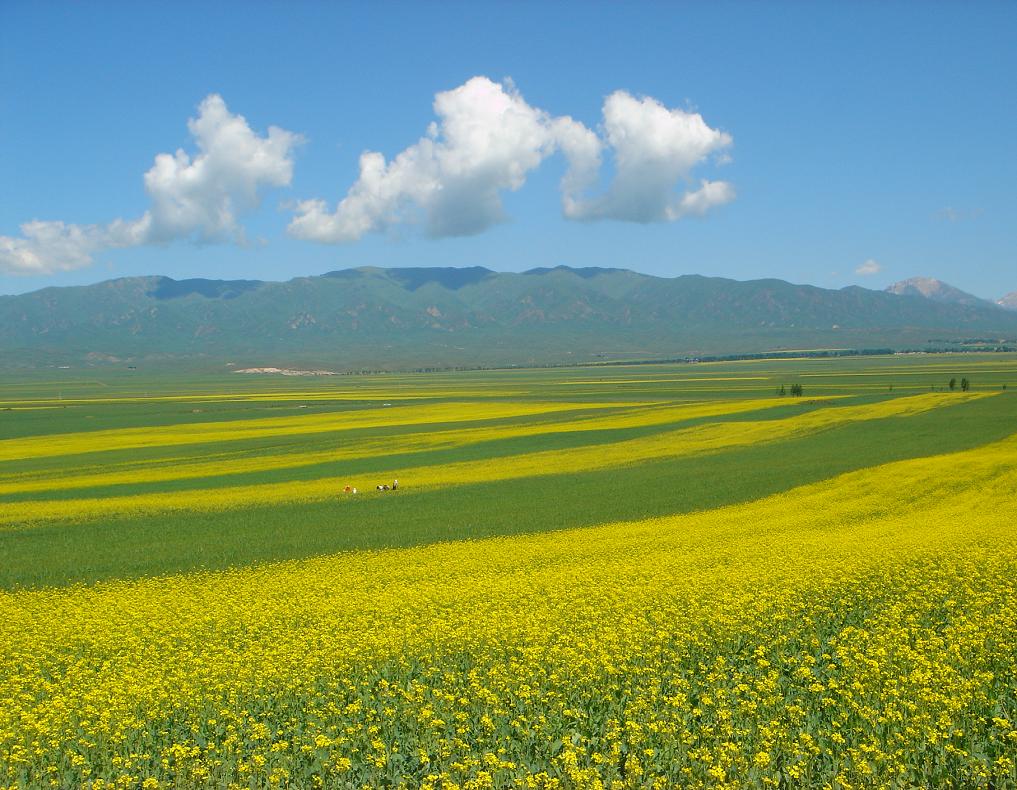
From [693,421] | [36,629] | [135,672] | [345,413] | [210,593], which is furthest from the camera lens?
[345,413]

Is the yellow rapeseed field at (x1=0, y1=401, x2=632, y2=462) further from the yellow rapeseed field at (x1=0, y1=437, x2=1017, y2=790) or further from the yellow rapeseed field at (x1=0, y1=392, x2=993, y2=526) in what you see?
the yellow rapeseed field at (x1=0, y1=437, x2=1017, y2=790)

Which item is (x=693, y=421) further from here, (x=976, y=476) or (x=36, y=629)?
(x=36, y=629)

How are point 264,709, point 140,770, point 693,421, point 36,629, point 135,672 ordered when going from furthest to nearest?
point 693,421, point 36,629, point 135,672, point 264,709, point 140,770

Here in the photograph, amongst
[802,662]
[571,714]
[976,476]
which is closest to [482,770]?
[571,714]

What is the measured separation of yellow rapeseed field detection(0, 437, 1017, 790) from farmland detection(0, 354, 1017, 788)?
0.07m

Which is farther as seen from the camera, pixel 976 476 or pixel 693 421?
pixel 693 421

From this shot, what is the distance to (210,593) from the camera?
2373cm

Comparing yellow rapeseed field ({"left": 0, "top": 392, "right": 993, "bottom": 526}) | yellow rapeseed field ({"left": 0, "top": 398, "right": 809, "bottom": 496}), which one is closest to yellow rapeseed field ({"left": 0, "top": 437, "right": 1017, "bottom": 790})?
yellow rapeseed field ({"left": 0, "top": 392, "right": 993, "bottom": 526})

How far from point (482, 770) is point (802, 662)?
6.35 metres

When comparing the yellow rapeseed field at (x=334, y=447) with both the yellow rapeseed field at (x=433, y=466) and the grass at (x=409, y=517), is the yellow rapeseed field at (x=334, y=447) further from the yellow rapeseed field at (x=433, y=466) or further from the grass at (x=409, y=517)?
the grass at (x=409, y=517)

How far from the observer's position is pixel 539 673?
15.7 metres

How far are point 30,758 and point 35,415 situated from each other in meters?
98.8

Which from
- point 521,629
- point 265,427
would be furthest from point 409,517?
→ point 265,427

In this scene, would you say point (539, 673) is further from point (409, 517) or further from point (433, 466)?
point (433, 466)
